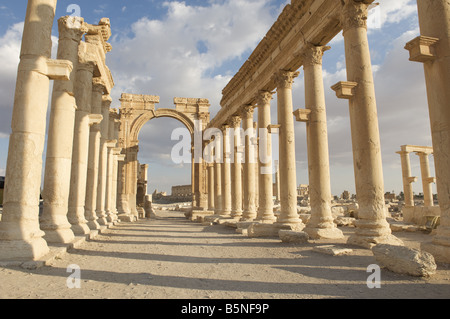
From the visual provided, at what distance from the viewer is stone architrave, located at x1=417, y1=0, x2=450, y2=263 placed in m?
6.38

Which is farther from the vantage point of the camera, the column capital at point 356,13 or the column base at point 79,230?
the column base at point 79,230

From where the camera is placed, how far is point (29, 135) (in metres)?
7.03

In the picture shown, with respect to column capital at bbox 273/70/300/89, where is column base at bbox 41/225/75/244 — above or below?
below

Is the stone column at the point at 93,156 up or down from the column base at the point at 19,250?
→ up

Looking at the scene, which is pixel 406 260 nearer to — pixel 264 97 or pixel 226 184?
pixel 264 97

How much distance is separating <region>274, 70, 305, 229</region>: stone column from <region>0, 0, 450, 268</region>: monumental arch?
48mm

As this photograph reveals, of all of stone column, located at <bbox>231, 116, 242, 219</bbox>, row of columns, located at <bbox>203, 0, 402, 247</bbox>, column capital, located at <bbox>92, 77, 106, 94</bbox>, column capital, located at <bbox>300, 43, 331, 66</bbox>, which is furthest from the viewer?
stone column, located at <bbox>231, 116, 242, 219</bbox>

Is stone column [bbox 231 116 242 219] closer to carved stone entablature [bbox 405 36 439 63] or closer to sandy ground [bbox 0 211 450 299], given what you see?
sandy ground [bbox 0 211 450 299]

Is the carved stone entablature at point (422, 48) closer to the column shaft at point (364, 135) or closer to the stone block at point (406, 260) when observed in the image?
the column shaft at point (364, 135)

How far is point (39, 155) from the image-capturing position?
23.9 ft

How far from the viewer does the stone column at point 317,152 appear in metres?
11.1

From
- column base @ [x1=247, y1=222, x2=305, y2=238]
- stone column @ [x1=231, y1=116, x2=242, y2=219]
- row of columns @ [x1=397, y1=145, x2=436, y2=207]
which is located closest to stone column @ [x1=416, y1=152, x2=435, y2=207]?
row of columns @ [x1=397, y1=145, x2=436, y2=207]

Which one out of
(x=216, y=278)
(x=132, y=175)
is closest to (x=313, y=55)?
(x=216, y=278)

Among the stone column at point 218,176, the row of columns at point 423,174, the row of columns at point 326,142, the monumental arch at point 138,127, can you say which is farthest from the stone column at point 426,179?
the monumental arch at point 138,127
